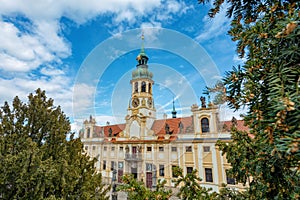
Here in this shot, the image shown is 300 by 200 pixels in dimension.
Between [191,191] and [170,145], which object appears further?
[170,145]

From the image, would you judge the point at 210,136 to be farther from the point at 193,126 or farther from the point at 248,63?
the point at 248,63

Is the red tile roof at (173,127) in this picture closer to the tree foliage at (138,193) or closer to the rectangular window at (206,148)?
the rectangular window at (206,148)

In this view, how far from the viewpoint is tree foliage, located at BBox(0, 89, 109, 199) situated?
2.12 m

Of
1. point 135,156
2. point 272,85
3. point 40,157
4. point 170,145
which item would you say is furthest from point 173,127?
point 272,85

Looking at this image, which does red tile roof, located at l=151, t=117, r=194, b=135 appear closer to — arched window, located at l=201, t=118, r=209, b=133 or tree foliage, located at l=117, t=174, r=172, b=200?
arched window, located at l=201, t=118, r=209, b=133

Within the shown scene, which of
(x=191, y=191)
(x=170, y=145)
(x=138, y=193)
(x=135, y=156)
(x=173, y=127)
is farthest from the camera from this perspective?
(x=173, y=127)

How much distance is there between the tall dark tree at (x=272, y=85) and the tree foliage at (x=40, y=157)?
2519mm

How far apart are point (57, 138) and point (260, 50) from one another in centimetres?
308

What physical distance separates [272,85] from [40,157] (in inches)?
108

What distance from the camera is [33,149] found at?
2199 mm

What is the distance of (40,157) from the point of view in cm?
224

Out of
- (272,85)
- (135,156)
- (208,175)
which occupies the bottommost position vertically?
(208,175)

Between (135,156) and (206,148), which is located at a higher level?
(206,148)

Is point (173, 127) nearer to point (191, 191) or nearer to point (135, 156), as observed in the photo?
point (135, 156)
